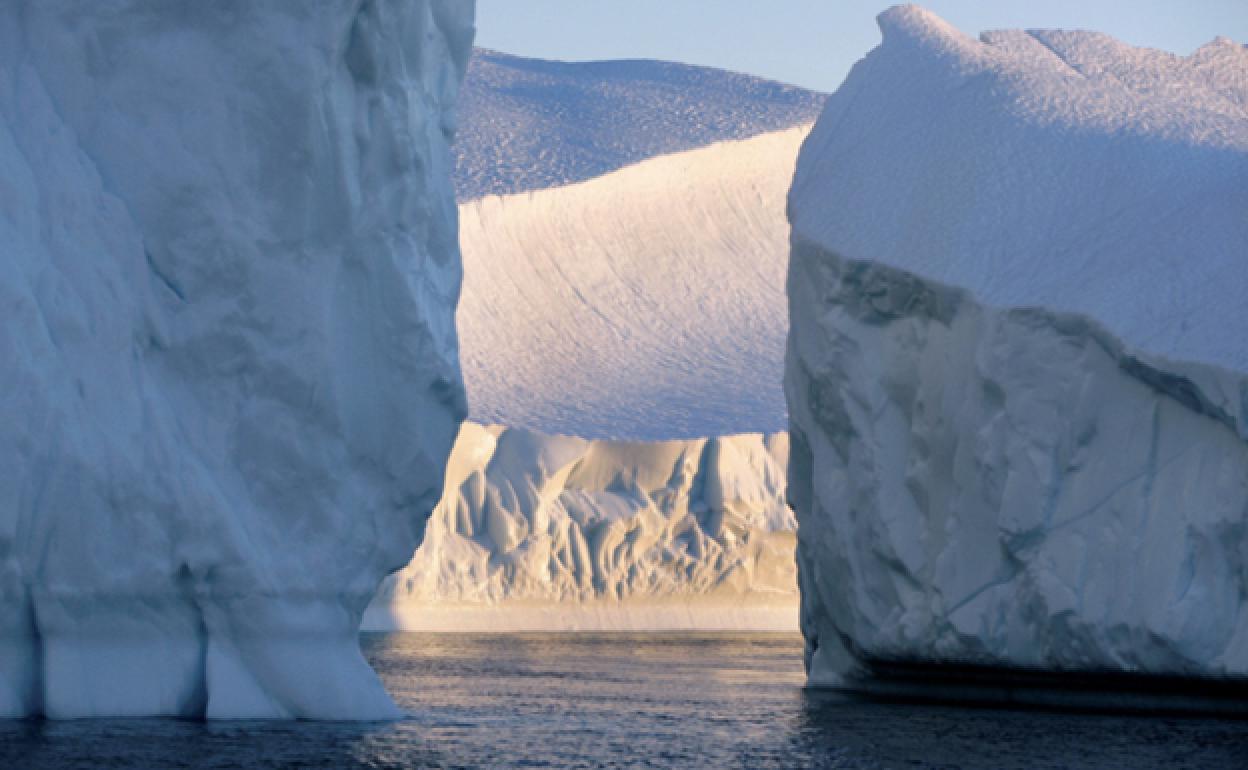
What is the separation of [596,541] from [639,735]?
1760cm

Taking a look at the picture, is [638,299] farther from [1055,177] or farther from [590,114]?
[1055,177]

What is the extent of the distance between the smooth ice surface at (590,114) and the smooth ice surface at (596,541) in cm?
612

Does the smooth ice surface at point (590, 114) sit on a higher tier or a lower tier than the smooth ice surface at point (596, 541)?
higher

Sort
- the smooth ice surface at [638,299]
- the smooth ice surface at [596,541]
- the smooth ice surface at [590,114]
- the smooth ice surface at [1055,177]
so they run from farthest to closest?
the smooth ice surface at [590,114]
the smooth ice surface at [638,299]
the smooth ice surface at [596,541]
the smooth ice surface at [1055,177]

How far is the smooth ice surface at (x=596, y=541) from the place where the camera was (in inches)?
1144

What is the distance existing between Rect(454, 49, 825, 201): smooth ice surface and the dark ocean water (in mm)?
17804

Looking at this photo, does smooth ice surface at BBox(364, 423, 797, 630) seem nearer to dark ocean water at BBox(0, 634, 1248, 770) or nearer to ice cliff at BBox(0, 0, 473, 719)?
dark ocean water at BBox(0, 634, 1248, 770)

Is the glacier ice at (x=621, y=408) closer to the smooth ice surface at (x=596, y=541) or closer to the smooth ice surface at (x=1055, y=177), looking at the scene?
the smooth ice surface at (x=596, y=541)

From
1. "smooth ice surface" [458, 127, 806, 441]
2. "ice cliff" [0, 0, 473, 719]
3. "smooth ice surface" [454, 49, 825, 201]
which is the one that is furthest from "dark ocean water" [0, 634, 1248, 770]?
"smooth ice surface" [454, 49, 825, 201]

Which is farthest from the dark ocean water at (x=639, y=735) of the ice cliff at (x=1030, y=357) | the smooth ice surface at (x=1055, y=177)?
the smooth ice surface at (x=1055, y=177)

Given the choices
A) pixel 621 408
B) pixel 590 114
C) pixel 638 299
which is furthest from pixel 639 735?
pixel 590 114

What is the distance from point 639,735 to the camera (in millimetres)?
12172

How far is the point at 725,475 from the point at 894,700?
49.9 feet

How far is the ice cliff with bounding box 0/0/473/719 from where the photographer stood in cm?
1029
